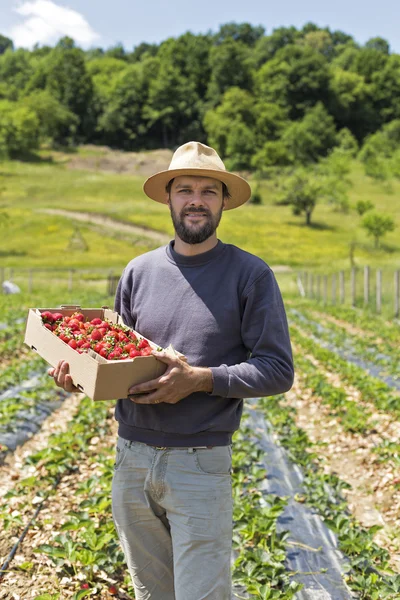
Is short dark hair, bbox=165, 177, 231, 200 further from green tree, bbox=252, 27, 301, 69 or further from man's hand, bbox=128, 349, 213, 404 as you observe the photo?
green tree, bbox=252, 27, 301, 69

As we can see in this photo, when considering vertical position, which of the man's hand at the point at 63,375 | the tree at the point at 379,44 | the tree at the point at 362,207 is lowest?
the man's hand at the point at 63,375

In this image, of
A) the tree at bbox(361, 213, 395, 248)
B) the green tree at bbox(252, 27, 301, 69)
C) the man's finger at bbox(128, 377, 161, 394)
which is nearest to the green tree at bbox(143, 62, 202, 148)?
the green tree at bbox(252, 27, 301, 69)

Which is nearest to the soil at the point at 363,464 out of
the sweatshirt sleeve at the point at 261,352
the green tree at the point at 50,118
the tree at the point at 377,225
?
the sweatshirt sleeve at the point at 261,352

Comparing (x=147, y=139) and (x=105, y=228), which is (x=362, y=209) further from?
(x=147, y=139)

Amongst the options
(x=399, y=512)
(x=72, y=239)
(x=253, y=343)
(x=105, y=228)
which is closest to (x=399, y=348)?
(x=399, y=512)

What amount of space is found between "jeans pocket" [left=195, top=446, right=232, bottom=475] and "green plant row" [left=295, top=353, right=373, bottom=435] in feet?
16.1

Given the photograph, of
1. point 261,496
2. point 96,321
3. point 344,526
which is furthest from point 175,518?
point 261,496

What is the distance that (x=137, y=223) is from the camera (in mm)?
57812

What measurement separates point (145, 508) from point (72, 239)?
50.9m

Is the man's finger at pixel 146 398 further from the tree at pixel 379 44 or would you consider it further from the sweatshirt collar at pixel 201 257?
the tree at pixel 379 44

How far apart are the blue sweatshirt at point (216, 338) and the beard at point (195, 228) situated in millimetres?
91

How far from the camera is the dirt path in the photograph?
55.5 m

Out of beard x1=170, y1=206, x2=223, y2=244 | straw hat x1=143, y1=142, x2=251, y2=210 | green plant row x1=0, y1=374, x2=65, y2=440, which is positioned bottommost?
green plant row x1=0, y1=374, x2=65, y2=440

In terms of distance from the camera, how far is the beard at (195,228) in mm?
2754
